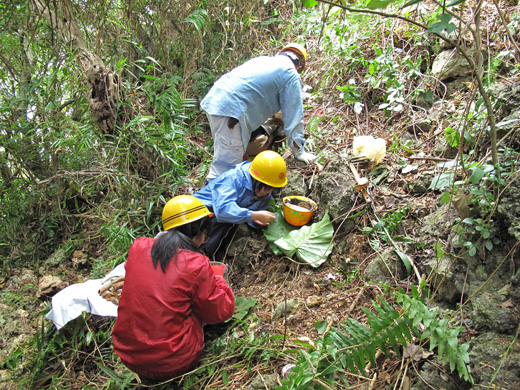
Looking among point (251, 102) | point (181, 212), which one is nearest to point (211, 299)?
point (181, 212)

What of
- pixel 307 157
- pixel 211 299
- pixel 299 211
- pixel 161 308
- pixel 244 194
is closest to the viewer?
pixel 161 308

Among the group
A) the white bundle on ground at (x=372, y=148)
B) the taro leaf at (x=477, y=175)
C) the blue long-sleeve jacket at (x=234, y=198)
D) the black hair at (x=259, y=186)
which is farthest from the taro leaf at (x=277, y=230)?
the taro leaf at (x=477, y=175)

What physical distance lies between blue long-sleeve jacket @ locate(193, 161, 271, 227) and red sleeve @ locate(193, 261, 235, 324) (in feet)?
2.10

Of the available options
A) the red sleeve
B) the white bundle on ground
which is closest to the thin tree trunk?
the red sleeve

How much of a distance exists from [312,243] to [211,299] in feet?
3.05

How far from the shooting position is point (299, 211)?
2.98 meters

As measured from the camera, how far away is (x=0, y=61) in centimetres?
411

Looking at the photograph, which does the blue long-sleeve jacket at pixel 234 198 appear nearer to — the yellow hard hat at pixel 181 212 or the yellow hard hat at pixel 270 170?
the yellow hard hat at pixel 270 170

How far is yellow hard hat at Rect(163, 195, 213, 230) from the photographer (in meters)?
2.54

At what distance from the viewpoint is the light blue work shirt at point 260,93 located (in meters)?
3.17

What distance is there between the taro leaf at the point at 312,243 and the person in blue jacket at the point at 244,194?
12.0 inches

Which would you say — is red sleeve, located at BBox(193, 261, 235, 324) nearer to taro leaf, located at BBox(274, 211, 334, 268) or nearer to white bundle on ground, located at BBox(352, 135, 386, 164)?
taro leaf, located at BBox(274, 211, 334, 268)

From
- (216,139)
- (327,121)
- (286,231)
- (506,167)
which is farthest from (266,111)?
(506,167)

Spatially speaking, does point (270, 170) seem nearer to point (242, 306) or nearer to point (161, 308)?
point (242, 306)
